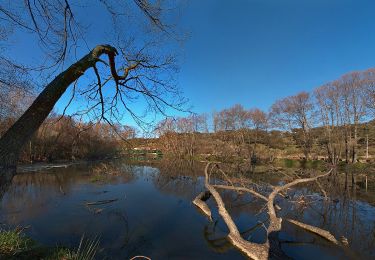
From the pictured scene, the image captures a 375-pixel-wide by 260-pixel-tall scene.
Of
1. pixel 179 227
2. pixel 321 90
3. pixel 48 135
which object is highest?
pixel 321 90

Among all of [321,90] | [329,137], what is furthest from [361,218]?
[321,90]

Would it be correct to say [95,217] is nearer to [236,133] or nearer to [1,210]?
[1,210]

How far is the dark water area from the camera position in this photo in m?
7.90

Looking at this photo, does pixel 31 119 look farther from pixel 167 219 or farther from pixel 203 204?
pixel 203 204

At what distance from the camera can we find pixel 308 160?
34.4 meters

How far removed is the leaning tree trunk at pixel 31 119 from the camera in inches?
118

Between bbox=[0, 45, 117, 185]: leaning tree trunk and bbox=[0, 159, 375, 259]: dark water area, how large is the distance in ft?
15.7

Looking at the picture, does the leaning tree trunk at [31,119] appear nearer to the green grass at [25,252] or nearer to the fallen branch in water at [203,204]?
the green grass at [25,252]

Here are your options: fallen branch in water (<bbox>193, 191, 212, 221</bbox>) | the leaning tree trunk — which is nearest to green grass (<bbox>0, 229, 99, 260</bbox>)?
the leaning tree trunk

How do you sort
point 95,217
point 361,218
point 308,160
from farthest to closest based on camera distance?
1. point 308,160
2. point 361,218
3. point 95,217

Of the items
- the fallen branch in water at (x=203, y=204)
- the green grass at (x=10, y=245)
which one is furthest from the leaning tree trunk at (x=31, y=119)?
the fallen branch in water at (x=203, y=204)

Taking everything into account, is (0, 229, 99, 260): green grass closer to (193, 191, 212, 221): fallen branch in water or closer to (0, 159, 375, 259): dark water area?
(0, 159, 375, 259): dark water area

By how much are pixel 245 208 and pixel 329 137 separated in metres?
24.1

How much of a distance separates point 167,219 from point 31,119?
8501 millimetres
